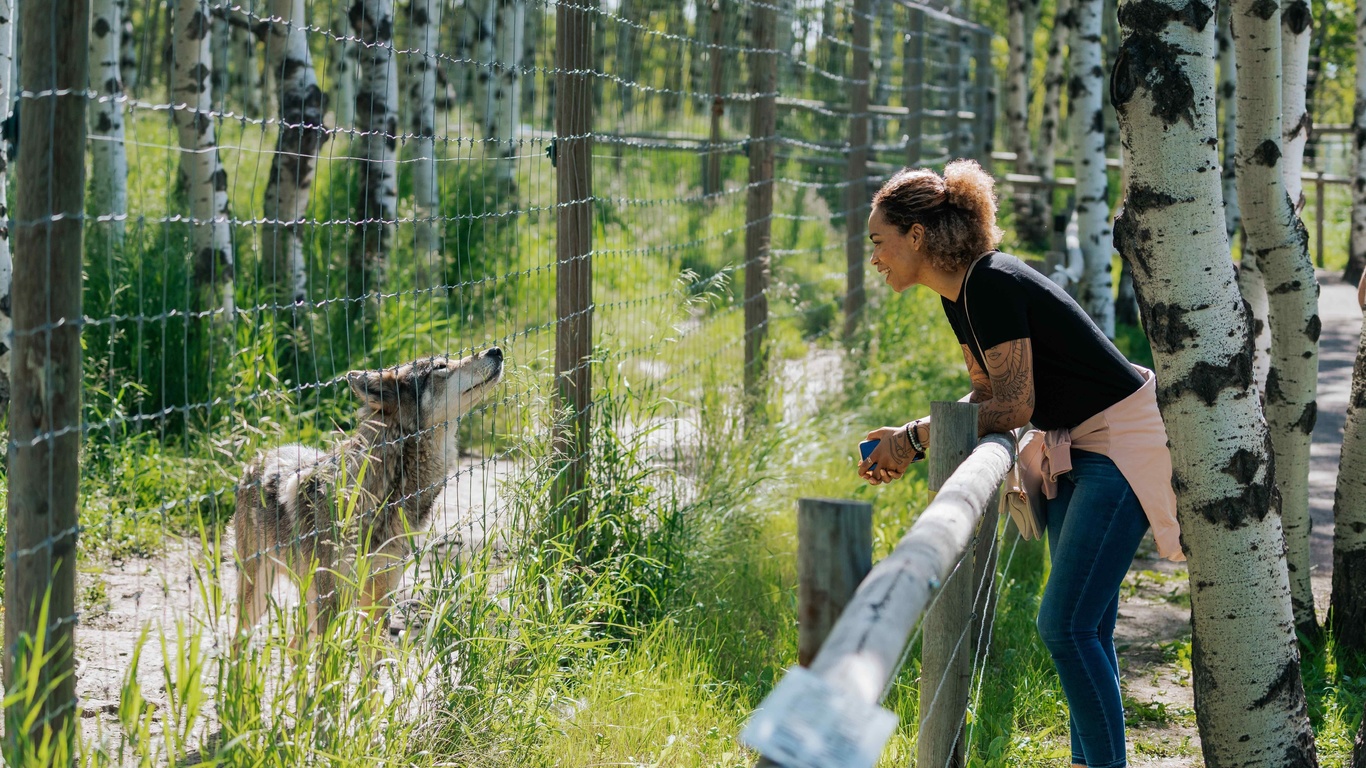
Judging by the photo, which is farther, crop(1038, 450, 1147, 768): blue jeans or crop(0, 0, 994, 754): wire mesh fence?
crop(1038, 450, 1147, 768): blue jeans

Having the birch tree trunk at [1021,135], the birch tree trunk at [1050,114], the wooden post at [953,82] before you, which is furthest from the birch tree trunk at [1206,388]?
the birch tree trunk at [1021,135]

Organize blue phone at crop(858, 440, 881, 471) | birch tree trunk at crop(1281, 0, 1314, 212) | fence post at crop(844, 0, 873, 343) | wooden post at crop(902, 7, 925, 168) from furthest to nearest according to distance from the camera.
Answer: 1. wooden post at crop(902, 7, 925, 168)
2. fence post at crop(844, 0, 873, 343)
3. birch tree trunk at crop(1281, 0, 1314, 212)
4. blue phone at crop(858, 440, 881, 471)

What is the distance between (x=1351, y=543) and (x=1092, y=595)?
2056 millimetres

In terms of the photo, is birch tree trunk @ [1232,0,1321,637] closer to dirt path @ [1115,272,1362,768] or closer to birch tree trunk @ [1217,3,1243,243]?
dirt path @ [1115,272,1362,768]

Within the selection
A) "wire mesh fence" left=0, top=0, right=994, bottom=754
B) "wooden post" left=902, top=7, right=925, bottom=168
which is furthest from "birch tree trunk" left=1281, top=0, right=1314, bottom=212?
"wooden post" left=902, top=7, right=925, bottom=168

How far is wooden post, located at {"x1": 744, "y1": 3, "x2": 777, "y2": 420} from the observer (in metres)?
6.88

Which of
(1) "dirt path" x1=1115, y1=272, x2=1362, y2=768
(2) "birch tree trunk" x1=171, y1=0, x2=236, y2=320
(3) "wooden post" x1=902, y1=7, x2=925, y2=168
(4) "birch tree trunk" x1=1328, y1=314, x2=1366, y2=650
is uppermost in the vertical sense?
(3) "wooden post" x1=902, y1=7, x2=925, y2=168

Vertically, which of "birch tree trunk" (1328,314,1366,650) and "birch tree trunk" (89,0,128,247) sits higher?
"birch tree trunk" (89,0,128,247)

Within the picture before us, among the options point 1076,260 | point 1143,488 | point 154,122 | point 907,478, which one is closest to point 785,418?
point 907,478

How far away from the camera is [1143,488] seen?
3.45 m

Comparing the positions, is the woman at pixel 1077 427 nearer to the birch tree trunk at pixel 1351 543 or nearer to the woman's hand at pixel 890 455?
the woman's hand at pixel 890 455

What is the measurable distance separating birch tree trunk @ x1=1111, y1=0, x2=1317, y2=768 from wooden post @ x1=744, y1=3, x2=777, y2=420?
3.65 meters

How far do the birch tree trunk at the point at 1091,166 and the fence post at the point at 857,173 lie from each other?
1854 millimetres

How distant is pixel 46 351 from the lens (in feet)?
7.38
